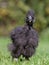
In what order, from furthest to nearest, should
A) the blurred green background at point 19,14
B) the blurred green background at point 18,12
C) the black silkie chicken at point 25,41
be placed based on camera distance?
the blurred green background at point 18,12
the blurred green background at point 19,14
the black silkie chicken at point 25,41

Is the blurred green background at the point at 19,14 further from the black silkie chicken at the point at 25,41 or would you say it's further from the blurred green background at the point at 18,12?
the black silkie chicken at the point at 25,41

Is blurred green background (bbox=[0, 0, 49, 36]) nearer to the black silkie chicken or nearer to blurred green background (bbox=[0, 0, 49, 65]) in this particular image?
blurred green background (bbox=[0, 0, 49, 65])

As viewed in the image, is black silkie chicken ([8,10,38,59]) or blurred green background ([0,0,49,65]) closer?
black silkie chicken ([8,10,38,59])

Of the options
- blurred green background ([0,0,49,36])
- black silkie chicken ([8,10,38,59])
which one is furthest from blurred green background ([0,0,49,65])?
black silkie chicken ([8,10,38,59])

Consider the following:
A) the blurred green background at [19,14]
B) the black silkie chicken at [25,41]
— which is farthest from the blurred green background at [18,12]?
the black silkie chicken at [25,41]

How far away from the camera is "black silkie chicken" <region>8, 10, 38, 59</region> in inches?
388

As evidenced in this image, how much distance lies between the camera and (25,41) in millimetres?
9820

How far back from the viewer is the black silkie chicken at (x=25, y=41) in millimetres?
9859

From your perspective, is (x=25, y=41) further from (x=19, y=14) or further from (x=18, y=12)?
(x=18, y=12)

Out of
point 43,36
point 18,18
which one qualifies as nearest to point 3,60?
point 43,36

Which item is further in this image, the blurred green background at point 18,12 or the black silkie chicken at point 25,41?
the blurred green background at point 18,12

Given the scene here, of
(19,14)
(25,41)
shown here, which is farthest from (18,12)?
(25,41)

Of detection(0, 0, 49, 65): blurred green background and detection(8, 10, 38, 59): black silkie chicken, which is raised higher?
detection(8, 10, 38, 59): black silkie chicken

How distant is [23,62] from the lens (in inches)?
384
